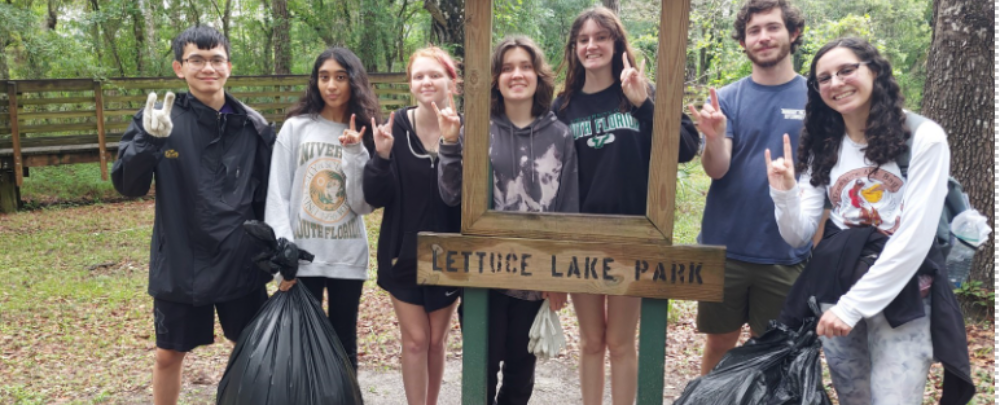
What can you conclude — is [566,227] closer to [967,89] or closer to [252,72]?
[967,89]

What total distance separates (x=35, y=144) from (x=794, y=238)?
1198 cm

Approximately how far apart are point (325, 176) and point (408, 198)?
1.31ft

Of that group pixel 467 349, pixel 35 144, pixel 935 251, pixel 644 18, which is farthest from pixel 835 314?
pixel 35 144

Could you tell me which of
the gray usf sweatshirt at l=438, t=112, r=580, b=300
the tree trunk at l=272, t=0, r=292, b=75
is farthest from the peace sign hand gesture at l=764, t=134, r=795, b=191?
the tree trunk at l=272, t=0, r=292, b=75

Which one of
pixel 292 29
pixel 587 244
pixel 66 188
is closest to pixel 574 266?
pixel 587 244

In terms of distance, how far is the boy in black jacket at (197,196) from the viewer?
2924 mm

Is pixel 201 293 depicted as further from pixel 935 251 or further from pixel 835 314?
pixel 935 251

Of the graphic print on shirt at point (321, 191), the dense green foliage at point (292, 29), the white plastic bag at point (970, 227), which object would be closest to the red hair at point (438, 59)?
the graphic print on shirt at point (321, 191)

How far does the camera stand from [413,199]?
2949mm

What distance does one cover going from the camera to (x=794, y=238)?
256cm

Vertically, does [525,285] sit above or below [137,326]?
above

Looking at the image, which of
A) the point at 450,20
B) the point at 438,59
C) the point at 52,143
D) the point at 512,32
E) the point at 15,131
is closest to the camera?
the point at 438,59

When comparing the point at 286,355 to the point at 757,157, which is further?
the point at 757,157

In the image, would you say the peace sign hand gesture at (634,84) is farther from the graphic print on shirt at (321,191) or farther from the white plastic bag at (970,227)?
the graphic print on shirt at (321,191)
